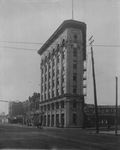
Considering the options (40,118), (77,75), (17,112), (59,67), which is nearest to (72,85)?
(77,75)

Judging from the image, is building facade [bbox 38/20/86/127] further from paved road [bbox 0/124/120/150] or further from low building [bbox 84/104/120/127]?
paved road [bbox 0/124/120/150]

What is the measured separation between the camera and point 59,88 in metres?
63.2

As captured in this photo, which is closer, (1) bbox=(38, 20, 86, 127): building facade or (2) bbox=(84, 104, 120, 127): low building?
(1) bbox=(38, 20, 86, 127): building facade

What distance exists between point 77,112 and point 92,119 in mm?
15330

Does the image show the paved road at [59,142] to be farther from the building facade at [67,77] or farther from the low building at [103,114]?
the low building at [103,114]

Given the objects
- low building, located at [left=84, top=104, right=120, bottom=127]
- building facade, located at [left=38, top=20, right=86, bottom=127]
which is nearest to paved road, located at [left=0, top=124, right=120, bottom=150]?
building facade, located at [left=38, top=20, right=86, bottom=127]

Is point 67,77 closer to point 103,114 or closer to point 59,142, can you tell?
point 103,114

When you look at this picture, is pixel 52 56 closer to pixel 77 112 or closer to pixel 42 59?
pixel 42 59

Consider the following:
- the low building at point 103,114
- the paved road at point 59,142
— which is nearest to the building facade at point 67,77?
Answer: the low building at point 103,114

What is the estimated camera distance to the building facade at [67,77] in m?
58.0

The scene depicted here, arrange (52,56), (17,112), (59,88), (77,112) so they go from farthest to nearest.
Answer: (17,112), (52,56), (59,88), (77,112)

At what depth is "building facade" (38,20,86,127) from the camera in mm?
58000

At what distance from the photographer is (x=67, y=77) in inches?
2329

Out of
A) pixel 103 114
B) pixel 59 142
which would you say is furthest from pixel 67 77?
pixel 59 142
